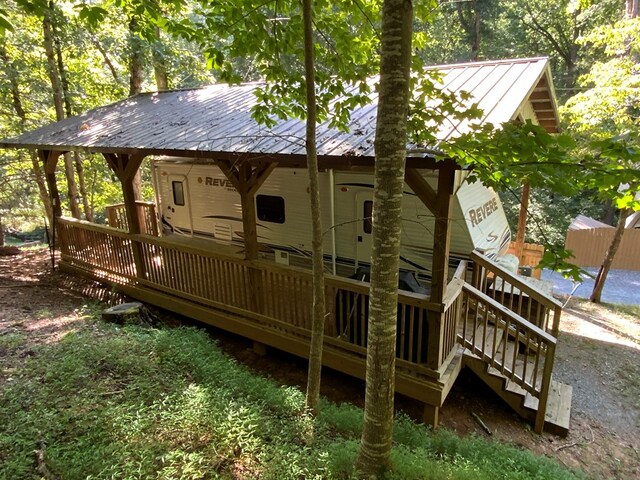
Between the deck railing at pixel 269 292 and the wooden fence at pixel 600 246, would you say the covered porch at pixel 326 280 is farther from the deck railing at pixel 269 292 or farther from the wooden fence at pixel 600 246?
the wooden fence at pixel 600 246

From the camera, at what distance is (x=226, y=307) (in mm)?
6164

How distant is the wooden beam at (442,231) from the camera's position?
12.6 ft

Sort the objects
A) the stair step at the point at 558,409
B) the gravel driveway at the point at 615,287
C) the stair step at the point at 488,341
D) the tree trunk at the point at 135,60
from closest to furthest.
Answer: the stair step at the point at 558,409, the stair step at the point at 488,341, the tree trunk at the point at 135,60, the gravel driveway at the point at 615,287

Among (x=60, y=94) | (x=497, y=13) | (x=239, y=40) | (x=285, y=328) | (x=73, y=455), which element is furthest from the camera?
(x=497, y=13)

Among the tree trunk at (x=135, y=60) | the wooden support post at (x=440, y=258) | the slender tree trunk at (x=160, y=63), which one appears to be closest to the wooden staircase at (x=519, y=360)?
the wooden support post at (x=440, y=258)

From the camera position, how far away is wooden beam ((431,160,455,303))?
3.83 meters

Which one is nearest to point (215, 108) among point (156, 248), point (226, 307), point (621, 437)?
point (156, 248)

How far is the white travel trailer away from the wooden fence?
10.1m

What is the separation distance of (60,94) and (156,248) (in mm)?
6909

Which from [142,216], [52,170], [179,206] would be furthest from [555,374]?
[52,170]

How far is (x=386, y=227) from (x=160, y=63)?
11.9 m

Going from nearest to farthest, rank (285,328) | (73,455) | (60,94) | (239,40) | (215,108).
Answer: (73,455)
(239,40)
(285,328)
(215,108)
(60,94)

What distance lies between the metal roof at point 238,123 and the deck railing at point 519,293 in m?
2.06

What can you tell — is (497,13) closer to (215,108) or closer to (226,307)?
(215,108)
